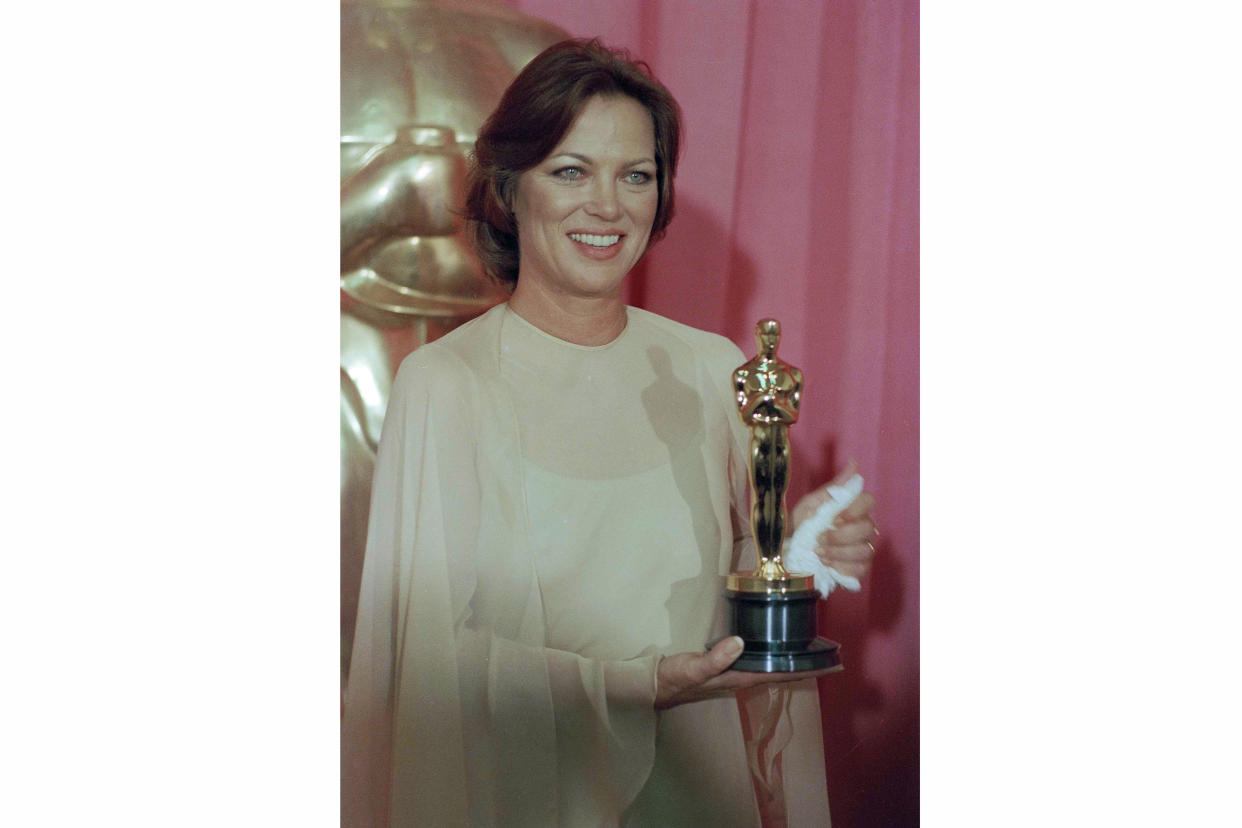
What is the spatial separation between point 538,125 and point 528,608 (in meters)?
0.61

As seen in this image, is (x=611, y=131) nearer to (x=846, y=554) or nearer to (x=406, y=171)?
(x=406, y=171)

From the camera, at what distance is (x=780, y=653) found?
1.79 metres

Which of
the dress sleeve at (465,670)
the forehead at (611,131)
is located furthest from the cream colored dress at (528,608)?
the forehead at (611,131)

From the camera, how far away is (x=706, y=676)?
1792 millimetres

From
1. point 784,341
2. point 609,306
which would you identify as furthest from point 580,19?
point 784,341

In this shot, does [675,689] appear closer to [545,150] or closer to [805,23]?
[545,150]

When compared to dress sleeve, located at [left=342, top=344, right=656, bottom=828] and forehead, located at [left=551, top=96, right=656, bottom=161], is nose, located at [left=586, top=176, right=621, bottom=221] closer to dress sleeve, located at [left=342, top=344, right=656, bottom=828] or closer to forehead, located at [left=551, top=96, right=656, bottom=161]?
forehead, located at [left=551, top=96, right=656, bottom=161]

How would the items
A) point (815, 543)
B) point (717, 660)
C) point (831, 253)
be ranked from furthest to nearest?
1. point (831, 253)
2. point (815, 543)
3. point (717, 660)

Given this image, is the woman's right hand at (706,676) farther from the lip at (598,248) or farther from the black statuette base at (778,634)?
the lip at (598,248)

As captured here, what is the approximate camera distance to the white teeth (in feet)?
6.11

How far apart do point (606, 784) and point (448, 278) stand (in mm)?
678

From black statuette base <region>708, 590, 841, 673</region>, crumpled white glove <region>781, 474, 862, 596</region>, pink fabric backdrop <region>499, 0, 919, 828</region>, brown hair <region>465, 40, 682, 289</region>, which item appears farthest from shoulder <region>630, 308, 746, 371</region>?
black statuette base <region>708, 590, 841, 673</region>

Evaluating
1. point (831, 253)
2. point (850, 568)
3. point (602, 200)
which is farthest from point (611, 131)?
point (850, 568)

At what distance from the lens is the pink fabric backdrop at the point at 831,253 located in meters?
1.95
